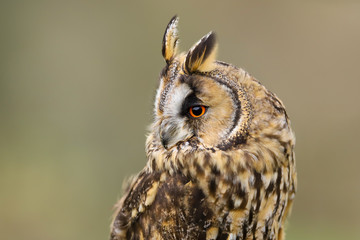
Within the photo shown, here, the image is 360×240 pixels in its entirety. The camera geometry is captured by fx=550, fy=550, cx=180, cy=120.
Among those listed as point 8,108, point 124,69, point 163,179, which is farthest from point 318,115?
point 163,179

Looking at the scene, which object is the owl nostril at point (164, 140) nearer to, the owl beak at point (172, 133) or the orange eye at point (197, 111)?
the owl beak at point (172, 133)

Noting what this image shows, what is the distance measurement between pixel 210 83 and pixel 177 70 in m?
0.17

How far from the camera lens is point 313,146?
6.67 metres

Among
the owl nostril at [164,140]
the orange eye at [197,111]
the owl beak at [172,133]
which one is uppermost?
the orange eye at [197,111]

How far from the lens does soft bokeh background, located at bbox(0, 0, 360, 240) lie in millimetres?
6145

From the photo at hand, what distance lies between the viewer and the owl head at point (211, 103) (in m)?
2.18

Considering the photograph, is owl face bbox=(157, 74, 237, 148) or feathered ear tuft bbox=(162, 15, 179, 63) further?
feathered ear tuft bbox=(162, 15, 179, 63)

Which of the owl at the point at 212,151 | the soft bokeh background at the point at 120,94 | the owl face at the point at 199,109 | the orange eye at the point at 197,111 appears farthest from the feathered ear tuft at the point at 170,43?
the soft bokeh background at the point at 120,94

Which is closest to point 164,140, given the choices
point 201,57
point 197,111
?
point 197,111

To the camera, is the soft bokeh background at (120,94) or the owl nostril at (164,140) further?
the soft bokeh background at (120,94)

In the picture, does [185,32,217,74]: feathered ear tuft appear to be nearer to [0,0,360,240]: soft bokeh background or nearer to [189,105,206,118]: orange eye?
[189,105,206,118]: orange eye

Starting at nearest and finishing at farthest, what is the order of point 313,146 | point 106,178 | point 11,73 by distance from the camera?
point 106,178 → point 313,146 → point 11,73

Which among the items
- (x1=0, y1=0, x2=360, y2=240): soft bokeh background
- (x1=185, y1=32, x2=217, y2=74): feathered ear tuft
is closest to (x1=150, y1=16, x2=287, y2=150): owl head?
(x1=185, y1=32, x2=217, y2=74): feathered ear tuft

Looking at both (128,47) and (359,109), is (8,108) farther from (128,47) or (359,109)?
(359,109)
